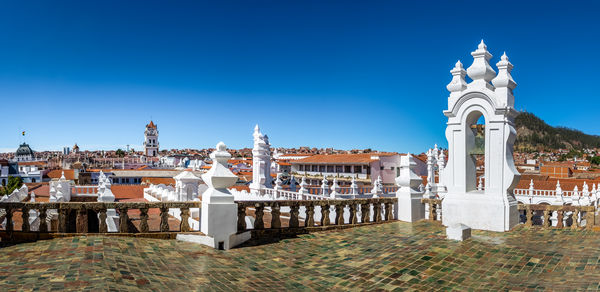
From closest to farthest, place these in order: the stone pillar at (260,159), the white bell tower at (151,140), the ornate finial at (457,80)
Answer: the ornate finial at (457,80) → the stone pillar at (260,159) → the white bell tower at (151,140)

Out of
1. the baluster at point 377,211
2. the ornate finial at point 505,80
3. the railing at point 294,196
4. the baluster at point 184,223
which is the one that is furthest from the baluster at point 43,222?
the railing at point 294,196

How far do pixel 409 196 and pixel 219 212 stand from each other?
16.8 ft

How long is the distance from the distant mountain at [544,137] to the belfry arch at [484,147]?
573ft

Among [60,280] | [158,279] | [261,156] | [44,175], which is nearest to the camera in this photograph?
[60,280]

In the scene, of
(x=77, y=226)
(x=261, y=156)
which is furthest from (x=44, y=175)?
(x=77, y=226)

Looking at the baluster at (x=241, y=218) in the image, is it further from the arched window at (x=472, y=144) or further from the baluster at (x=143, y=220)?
the arched window at (x=472, y=144)

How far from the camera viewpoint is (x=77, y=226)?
7.24 meters

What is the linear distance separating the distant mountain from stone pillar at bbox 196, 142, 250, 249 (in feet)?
587

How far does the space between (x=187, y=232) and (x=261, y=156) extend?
41.2 ft

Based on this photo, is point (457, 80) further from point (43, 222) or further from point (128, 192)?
point (128, 192)

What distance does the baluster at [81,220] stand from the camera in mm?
7156

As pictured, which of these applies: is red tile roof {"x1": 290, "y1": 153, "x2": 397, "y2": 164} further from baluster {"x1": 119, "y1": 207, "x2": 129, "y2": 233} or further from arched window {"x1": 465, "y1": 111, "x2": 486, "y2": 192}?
baluster {"x1": 119, "y1": 207, "x2": 129, "y2": 233}

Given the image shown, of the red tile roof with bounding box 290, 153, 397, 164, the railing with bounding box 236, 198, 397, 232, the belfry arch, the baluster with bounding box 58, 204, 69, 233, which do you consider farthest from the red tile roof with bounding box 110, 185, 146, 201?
the belfry arch

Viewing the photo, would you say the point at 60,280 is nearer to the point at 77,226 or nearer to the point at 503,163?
the point at 77,226
